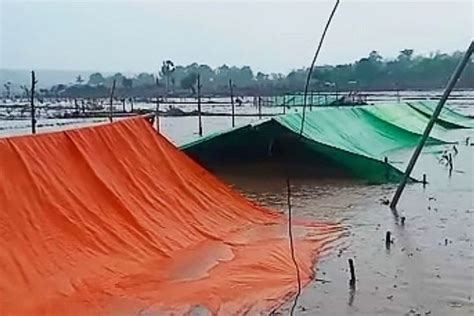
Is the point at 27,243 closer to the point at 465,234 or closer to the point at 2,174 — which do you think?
the point at 2,174

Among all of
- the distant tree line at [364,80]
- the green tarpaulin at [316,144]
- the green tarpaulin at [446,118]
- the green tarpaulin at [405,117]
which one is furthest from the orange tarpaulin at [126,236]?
the distant tree line at [364,80]

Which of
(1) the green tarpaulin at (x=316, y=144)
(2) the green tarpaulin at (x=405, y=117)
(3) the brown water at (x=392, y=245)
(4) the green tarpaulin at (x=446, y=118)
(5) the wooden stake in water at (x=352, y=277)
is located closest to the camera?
(3) the brown water at (x=392, y=245)

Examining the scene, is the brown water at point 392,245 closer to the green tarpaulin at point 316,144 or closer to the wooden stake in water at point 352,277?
the wooden stake in water at point 352,277

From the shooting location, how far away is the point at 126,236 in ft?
21.1

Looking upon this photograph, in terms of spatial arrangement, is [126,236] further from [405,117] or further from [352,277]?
[405,117]

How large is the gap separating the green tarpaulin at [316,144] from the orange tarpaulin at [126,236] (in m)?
2.81

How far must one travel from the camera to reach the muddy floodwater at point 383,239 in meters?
5.72

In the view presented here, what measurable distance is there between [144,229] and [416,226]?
11.4ft

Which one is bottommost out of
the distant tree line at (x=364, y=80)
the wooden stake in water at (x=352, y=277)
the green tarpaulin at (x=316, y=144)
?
the wooden stake in water at (x=352, y=277)

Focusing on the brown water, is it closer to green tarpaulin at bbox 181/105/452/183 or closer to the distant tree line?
green tarpaulin at bbox 181/105/452/183

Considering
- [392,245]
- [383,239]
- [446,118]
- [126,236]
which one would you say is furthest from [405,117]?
[126,236]

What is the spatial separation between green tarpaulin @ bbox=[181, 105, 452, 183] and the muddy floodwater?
0.34 meters

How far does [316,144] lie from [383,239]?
15.0 ft

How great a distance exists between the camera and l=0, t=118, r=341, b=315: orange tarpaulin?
17.5 feet
